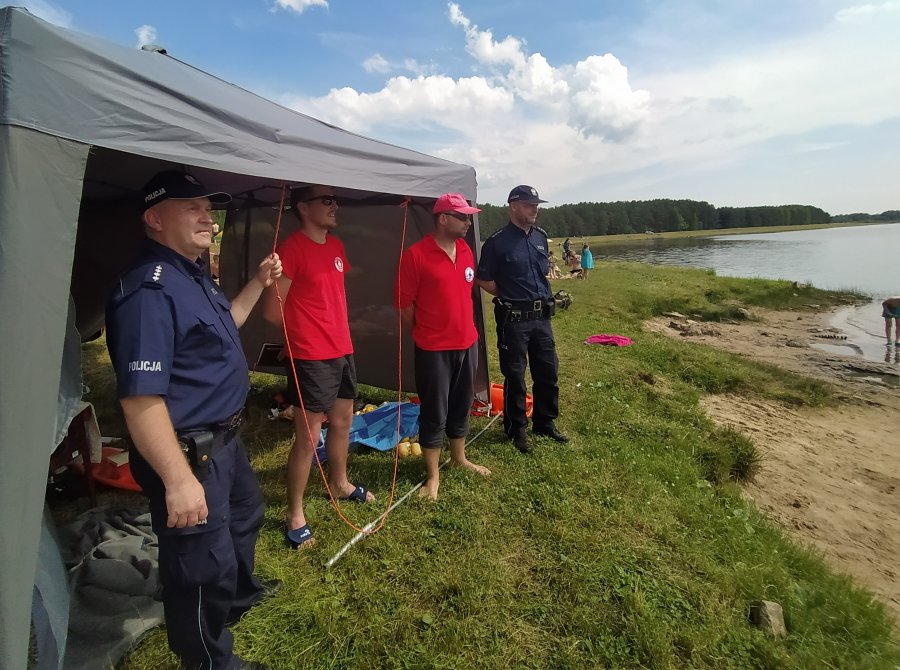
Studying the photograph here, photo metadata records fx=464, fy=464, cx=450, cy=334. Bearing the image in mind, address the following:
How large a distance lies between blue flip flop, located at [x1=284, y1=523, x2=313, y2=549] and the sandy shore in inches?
152

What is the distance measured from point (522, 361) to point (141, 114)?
10.6 ft

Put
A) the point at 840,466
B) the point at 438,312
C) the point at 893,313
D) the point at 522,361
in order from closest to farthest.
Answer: the point at 438,312 → the point at 522,361 → the point at 840,466 → the point at 893,313

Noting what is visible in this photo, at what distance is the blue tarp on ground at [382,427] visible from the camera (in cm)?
438

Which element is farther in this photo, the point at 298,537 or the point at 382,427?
the point at 382,427

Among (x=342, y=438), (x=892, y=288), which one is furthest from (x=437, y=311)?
(x=892, y=288)

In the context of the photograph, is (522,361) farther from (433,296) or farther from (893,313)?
(893,313)

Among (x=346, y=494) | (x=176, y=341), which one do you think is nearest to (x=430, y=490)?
(x=346, y=494)

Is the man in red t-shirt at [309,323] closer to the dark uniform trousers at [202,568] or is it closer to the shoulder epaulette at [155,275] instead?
the dark uniform trousers at [202,568]

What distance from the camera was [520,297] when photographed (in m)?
4.07

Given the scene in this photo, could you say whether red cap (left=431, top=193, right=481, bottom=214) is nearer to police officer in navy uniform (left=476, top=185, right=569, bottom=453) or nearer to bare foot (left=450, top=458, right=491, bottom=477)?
police officer in navy uniform (left=476, top=185, right=569, bottom=453)

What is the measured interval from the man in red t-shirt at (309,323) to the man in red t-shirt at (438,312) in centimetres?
60

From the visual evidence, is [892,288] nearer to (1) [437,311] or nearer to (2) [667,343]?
(2) [667,343]

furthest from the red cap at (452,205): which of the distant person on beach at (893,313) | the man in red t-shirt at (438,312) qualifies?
the distant person on beach at (893,313)

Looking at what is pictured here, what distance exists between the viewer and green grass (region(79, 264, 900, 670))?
7.65ft
